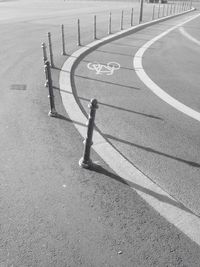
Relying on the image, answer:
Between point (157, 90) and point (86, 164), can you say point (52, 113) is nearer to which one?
point (86, 164)

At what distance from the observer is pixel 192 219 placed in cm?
417

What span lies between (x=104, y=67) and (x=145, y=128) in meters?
5.08

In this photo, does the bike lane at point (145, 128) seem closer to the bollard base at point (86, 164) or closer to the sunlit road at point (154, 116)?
the sunlit road at point (154, 116)

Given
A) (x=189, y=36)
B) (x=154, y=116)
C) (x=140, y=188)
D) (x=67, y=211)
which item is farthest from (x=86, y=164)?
(x=189, y=36)

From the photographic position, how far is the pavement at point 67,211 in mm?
3629

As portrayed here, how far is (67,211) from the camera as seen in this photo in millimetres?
4270

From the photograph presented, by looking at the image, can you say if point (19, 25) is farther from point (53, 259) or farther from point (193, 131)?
point (53, 259)

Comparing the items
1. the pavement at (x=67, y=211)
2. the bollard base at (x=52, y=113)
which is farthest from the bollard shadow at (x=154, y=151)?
the bollard base at (x=52, y=113)

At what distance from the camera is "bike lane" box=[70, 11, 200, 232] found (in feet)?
16.7

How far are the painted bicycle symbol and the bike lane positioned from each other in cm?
10

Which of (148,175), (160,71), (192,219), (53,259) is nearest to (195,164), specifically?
(148,175)

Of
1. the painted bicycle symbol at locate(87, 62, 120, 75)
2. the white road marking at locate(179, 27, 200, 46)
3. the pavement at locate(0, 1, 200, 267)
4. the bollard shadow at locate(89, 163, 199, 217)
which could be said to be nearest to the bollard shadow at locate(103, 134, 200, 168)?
the pavement at locate(0, 1, 200, 267)

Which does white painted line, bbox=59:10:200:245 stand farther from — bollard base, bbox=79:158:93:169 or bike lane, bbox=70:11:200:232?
bollard base, bbox=79:158:93:169

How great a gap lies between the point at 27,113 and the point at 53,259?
4.16 m
